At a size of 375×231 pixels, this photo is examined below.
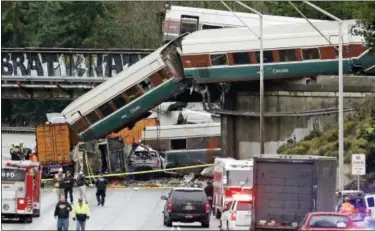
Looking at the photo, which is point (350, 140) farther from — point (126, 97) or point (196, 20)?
point (196, 20)

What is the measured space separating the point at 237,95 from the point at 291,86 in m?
3.26

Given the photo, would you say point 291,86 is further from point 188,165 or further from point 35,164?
point 35,164

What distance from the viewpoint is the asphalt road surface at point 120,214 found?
43219mm

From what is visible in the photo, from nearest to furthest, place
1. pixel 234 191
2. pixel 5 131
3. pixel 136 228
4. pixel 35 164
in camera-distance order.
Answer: pixel 136 228 → pixel 234 191 → pixel 35 164 → pixel 5 131

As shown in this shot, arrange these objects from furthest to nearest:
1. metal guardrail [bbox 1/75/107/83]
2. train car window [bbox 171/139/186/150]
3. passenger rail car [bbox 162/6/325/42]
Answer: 1. metal guardrail [bbox 1/75/107/83]
2. passenger rail car [bbox 162/6/325/42]
3. train car window [bbox 171/139/186/150]

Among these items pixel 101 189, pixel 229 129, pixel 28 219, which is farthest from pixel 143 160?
pixel 28 219

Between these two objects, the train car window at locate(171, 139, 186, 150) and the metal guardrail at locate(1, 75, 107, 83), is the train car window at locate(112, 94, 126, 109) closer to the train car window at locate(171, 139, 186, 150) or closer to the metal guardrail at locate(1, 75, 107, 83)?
the train car window at locate(171, 139, 186, 150)

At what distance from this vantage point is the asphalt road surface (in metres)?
43.2

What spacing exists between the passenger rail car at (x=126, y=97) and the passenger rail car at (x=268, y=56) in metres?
1.14

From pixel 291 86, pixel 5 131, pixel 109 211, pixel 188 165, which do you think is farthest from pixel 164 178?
pixel 5 131

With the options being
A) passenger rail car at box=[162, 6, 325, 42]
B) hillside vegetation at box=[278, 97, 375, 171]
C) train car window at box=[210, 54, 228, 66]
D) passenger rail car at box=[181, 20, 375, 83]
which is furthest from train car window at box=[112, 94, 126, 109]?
hillside vegetation at box=[278, 97, 375, 171]

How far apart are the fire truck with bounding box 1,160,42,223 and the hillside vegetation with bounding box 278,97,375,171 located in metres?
14.3

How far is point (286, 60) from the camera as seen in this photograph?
66.2 m

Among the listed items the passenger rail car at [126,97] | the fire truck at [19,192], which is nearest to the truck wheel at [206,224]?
the fire truck at [19,192]
